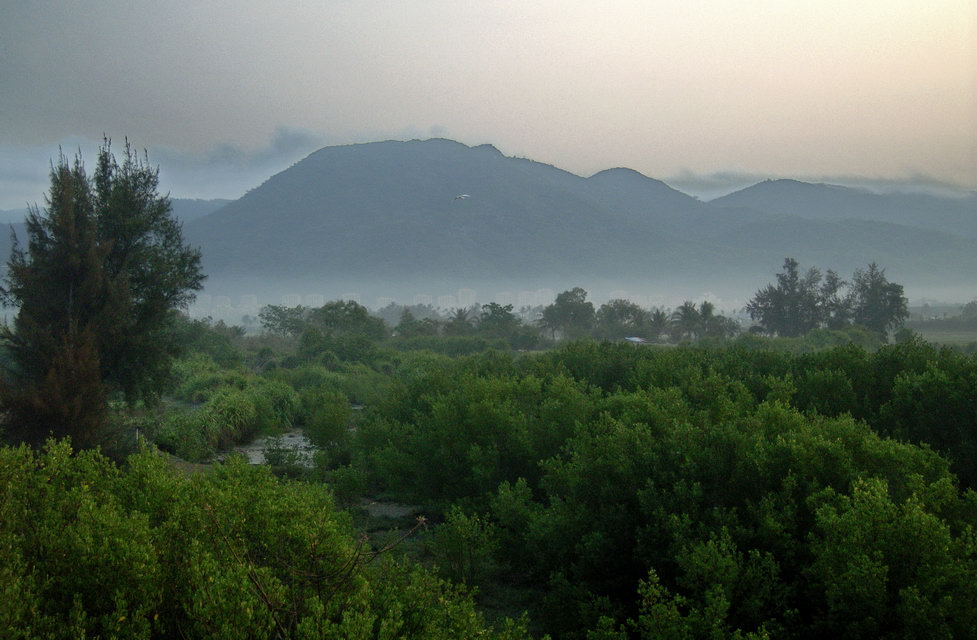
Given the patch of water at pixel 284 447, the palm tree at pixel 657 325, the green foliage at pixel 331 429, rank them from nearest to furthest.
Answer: the patch of water at pixel 284 447 < the green foliage at pixel 331 429 < the palm tree at pixel 657 325

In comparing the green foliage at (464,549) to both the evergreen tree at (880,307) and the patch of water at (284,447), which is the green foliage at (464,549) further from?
the evergreen tree at (880,307)

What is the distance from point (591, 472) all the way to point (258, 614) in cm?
477

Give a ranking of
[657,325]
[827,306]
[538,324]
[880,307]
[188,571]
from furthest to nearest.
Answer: [538,324]
[657,325]
[827,306]
[880,307]
[188,571]

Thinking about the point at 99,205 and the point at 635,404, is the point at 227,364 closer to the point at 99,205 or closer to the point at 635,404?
the point at 99,205

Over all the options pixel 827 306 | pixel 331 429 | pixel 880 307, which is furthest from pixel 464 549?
pixel 827 306

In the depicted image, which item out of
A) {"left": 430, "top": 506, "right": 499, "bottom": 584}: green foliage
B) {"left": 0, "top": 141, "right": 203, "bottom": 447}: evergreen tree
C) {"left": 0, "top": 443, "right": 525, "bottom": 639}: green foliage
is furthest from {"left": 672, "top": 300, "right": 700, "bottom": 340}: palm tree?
{"left": 0, "top": 443, "right": 525, "bottom": 639}: green foliage

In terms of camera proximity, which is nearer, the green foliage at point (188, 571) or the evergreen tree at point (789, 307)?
the green foliage at point (188, 571)

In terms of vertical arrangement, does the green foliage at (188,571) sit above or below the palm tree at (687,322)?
above

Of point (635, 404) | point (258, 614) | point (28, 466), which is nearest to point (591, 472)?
point (635, 404)

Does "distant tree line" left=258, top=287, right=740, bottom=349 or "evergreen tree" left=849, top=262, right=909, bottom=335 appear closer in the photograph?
"evergreen tree" left=849, top=262, right=909, bottom=335

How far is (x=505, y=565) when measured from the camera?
384 inches

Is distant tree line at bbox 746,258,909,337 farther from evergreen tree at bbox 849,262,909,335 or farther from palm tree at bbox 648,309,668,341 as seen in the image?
palm tree at bbox 648,309,668,341

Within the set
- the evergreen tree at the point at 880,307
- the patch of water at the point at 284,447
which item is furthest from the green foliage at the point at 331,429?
the evergreen tree at the point at 880,307

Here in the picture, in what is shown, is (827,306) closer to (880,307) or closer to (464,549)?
(880,307)
